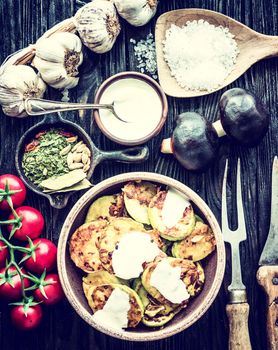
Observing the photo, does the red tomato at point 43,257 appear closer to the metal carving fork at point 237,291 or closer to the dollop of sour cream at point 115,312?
the dollop of sour cream at point 115,312

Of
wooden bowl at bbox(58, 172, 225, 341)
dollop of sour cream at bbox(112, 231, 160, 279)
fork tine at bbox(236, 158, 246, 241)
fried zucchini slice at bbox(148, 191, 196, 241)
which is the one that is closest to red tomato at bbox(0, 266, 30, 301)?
wooden bowl at bbox(58, 172, 225, 341)

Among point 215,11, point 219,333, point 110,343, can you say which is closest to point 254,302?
point 219,333

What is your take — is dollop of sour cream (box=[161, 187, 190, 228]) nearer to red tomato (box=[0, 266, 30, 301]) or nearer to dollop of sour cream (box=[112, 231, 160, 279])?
dollop of sour cream (box=[112, 231, 160, 279])

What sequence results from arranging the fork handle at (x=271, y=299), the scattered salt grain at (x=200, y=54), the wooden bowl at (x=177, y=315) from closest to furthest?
1. the wooden bowl at (x=177, y=315)
2. the fork handle at (x=271, y=299)
3. the scattered salt grain at (x=200, y=54)

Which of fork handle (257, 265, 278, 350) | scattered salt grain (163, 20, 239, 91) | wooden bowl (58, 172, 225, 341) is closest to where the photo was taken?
wooden bowl (58, 172, 225, 341)

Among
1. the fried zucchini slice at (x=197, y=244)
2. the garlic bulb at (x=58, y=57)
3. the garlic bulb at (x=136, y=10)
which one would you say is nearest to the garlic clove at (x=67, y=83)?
the garlic bulb at (x=58, y=57)

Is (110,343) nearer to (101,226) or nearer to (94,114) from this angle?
(101,226)
